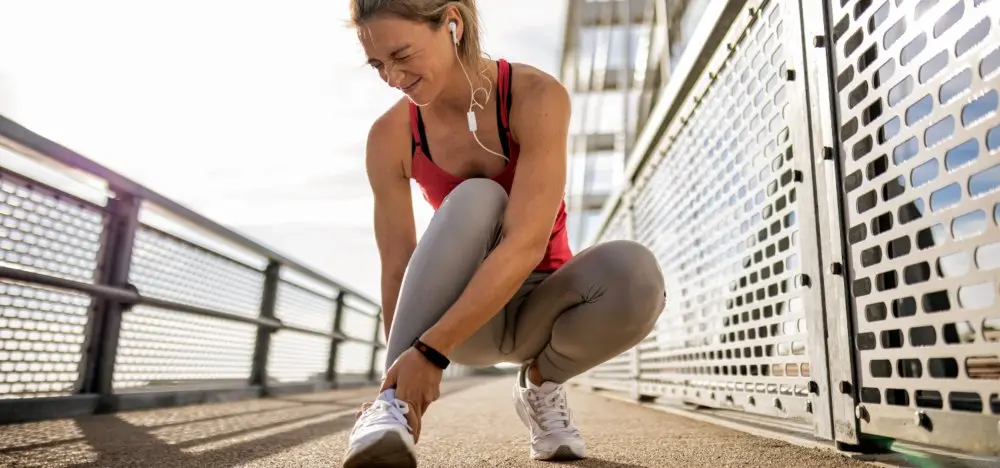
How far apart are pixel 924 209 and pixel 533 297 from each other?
773mm

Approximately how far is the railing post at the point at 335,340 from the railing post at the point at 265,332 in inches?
55.1

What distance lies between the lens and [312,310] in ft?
16.6

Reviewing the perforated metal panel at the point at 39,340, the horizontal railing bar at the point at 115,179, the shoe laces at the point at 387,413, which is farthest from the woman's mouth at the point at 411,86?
the perforated metal panel at the point at 39,340

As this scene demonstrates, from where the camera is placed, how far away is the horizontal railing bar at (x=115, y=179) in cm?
200

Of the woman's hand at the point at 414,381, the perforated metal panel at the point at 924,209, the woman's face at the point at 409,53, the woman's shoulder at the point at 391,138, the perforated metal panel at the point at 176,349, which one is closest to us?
the perforated metal panel at the point at 924,209

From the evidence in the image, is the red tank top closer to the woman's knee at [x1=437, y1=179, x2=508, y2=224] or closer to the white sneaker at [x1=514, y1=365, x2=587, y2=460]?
the woman's knee at [x1=437, y1=179, x2=508, y2=224]

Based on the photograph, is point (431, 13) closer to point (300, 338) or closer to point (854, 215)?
point (854, 215)

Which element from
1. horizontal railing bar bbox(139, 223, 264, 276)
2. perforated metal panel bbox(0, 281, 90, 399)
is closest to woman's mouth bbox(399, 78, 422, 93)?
perforated metal panel bbox(0, 281, 90, 399)

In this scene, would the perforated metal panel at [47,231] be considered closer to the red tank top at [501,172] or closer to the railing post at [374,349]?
the red tank top at [501,172]

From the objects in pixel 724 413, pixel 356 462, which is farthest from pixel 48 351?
pixel 724 413

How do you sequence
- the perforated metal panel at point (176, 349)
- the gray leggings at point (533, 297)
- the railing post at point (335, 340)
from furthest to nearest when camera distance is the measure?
1. the railing post at point (335, 340)
2. the perforated metal panel at point (176, 349)
3. the gray leggings at point (533, 297)

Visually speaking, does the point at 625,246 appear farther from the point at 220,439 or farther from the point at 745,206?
the point at 220,439

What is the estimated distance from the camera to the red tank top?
1.53 metres

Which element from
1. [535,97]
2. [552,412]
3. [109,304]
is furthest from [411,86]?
[109,304]
